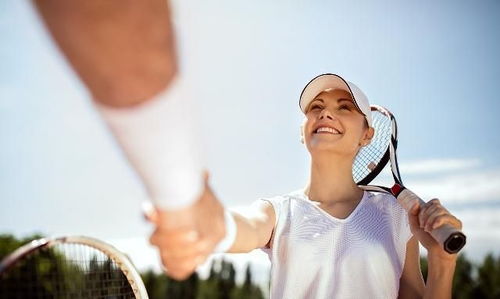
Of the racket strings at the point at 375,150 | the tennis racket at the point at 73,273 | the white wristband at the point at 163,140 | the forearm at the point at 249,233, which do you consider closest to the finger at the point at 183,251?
the white wristband at the point at 163,140

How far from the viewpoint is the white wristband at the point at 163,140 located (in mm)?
1109

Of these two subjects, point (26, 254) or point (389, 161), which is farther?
point (389, 161)

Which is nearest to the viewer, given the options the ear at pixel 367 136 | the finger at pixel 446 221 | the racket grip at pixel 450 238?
the racket grip at pixel 450 238

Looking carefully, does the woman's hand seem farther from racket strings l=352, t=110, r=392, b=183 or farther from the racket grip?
racket strings l=352, t=110, r=392, b=183

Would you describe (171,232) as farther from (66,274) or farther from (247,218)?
(66,274)

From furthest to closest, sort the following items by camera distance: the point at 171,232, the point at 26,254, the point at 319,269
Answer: the point at 319,269
the point at 26,254
the point at 171,232

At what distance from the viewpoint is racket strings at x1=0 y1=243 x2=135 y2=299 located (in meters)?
2.26

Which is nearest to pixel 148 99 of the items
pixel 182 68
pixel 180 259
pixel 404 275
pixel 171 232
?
pixel 182 68

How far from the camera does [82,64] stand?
3.20 feet

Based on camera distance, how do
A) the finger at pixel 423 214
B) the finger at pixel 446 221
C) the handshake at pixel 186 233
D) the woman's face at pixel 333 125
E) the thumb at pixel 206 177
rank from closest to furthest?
the handshake at pixel 186 233 → the thumb at pixel 206 177 → the finger at pixel 446 221 → the finger at pixel 423 214 → the woman's face at pixel 333 125

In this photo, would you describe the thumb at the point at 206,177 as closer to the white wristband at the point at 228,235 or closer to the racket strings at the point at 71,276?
the white wristband at the point at 228,235

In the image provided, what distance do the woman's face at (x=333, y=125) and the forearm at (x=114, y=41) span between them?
1.77 m

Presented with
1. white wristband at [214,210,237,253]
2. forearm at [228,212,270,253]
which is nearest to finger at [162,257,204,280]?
white wristband at [214,210,237,253]

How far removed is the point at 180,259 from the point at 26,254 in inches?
36.6
